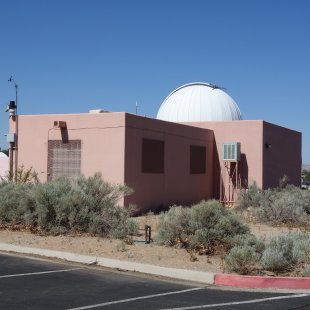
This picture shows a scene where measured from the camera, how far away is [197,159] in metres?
26.1

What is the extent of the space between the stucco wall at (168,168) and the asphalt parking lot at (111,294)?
10.9 meters

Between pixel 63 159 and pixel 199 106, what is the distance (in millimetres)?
11979

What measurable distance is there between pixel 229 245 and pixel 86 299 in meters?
4.85

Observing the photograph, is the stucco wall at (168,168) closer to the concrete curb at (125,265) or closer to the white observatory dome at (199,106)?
the white observatory dome at (199,106)

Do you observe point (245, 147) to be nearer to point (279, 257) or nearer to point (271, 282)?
point (279, 257)

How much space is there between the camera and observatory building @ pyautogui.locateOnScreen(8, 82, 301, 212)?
21016 millimetres

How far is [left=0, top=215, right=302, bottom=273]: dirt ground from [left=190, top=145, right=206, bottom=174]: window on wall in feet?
36.4

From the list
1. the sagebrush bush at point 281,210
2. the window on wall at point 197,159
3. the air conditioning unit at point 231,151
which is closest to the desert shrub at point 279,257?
the sagebrush bush at point 281,210

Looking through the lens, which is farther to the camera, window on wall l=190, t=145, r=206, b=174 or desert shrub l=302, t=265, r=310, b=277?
window on wall l=190, t=145, r=206, b=174

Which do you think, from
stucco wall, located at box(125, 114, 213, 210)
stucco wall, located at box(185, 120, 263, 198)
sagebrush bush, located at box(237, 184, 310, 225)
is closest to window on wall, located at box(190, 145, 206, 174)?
stucco wall, located at box(125, 114, 213, 210)

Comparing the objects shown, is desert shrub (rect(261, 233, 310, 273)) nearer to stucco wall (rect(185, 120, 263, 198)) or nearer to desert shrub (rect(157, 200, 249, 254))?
desert shrub (rect(157, 200, 249, 254))

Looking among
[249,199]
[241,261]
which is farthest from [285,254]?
[249,199]

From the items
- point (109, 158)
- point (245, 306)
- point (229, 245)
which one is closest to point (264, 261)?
point (229, 245)

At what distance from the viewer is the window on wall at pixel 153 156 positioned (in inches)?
859
